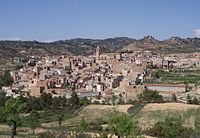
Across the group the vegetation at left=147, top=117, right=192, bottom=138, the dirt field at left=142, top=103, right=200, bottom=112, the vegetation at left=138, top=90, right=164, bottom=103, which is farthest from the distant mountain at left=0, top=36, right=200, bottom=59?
the vegetation at left=147, top=117, right=192, bottom=138

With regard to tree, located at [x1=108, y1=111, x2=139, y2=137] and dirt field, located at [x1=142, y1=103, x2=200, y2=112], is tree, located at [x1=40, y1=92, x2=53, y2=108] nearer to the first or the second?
dirt field, located at [x1=142, y1=103, x2=200, y2=112]

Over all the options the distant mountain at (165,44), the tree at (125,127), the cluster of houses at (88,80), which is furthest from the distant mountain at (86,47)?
the tree at (125,127)

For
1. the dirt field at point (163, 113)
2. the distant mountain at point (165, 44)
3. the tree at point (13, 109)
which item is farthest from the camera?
the distant mountain at point (165, 44)

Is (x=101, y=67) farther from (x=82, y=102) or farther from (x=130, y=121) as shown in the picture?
Answer: (x=130, y=121)

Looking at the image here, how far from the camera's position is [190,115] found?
44344 mm

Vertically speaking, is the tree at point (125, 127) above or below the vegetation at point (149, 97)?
above

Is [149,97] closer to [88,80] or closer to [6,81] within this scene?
[88,80]

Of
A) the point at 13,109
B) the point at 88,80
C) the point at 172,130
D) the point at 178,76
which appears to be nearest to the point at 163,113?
the point at 172,130

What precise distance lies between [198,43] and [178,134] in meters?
156

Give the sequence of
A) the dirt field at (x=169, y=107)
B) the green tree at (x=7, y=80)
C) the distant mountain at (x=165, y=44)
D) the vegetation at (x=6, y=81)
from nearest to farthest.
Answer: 1. the dirt field at (x=169, y=107)
2. the vegetation at (x=6, y=81)
3. the green tree at (x=7, y=80)
4. the distant mountain at (x=165, y=44)

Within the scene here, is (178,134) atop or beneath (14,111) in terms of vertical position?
beneath

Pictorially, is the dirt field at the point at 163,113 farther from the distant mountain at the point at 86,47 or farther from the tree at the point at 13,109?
the distant mountain at the point at 86,47

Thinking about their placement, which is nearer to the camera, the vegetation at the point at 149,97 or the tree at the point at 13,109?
the tree at the point at 13,109

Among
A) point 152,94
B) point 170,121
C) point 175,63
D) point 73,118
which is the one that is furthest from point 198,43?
point 170,121
